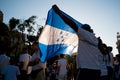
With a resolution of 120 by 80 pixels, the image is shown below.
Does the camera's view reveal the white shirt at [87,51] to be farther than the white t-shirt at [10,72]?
No

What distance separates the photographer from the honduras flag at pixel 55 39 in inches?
240

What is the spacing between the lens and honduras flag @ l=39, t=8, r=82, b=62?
6.10 m

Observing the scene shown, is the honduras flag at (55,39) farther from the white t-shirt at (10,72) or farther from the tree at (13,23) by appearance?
the tree at (13,23)

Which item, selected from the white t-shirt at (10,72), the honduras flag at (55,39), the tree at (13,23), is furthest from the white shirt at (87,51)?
the tree at (13,23)

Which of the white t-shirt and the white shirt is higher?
the white shirt

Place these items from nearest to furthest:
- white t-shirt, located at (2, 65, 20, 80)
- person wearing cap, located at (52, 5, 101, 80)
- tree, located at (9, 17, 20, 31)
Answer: person wearing cap, located at (52, 5, 101, 80)
white t-shirt, located at (2, 65, 20, 80)
tree, located at (9, 17, 20, 31)

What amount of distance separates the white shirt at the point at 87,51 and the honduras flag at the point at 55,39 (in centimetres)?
132

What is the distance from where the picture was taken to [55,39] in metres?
6.23

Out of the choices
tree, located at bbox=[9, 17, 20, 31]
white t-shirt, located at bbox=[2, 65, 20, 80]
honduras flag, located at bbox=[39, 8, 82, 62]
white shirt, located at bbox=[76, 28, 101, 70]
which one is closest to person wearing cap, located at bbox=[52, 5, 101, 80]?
white shirt, located at bbox=[76, 28, 101, 70]

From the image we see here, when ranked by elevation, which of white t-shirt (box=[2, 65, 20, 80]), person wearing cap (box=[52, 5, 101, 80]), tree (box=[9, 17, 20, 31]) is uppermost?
tree (box=[9, 17, 20, 31])

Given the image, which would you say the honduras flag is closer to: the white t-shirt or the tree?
the white t-shirt

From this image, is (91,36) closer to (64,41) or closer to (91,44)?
(91,44)

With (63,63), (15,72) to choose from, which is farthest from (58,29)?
(63,63)

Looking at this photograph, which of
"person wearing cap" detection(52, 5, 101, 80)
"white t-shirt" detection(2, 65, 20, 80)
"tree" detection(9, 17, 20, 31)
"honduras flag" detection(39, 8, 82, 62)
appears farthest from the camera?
"tree" detection(9, 17, 20, 31)
